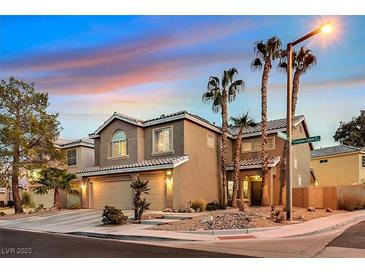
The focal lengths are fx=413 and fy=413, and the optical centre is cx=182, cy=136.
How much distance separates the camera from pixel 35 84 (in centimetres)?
880

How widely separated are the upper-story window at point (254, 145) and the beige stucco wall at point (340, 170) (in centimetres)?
238

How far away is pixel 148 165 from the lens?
46.8ft

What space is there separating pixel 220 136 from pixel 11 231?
36.1 ft

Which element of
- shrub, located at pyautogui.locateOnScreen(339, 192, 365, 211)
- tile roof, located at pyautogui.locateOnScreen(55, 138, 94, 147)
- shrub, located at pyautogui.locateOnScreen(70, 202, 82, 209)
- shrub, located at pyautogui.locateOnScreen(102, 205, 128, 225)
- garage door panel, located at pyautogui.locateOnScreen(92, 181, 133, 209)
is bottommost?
shrub, located at pyautogui.locateOnScreen(339, 192, 365, 211)

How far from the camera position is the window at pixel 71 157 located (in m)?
11.9

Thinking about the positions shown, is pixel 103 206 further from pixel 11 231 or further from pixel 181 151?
pixel 181 151

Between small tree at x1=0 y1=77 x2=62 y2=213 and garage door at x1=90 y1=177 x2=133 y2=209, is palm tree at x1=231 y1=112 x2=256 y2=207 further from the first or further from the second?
small tree at x1=0 y1=77 x2=62 y2=213

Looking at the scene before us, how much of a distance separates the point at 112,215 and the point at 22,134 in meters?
3.58

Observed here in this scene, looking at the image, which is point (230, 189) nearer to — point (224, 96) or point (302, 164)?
point (302, 164)

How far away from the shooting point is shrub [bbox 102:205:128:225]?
1179 cm

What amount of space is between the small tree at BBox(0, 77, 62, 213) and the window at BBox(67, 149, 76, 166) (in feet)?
2.49

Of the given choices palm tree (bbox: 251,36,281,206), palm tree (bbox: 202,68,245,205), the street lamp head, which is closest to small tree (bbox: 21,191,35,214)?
palm tree (bbox: 202,68,245,205)

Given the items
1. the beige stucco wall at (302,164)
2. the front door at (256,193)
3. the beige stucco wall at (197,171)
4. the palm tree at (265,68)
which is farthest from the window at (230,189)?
the beige stucco wall at (302,164)

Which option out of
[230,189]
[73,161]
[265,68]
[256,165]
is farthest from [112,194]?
[256,165]
